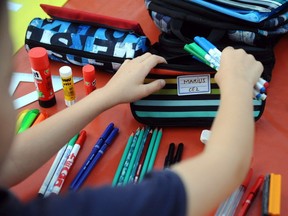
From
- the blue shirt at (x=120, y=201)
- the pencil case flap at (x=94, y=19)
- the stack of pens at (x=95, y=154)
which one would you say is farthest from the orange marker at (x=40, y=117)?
the blue shirt at (x=120, y=201)

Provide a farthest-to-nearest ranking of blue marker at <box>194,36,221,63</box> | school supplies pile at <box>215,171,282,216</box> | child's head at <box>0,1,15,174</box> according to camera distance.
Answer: blue marker at <box>194,36,221,63</box>
school supplies pile at <box>215,171,282,216</box>
child's head at <box>0,1,15,174</box>

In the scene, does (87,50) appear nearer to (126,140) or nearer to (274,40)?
(126,140)

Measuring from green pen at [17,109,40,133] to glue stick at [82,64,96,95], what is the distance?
0.10 m

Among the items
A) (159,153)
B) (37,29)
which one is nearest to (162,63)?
(159,153)

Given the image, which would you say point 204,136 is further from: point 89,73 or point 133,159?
point 89,73

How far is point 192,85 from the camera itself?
725mm

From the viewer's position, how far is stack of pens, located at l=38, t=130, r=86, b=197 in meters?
0.64

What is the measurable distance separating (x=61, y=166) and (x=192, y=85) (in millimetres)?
255

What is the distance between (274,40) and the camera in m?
0.83

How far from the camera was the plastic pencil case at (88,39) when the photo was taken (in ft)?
2.65

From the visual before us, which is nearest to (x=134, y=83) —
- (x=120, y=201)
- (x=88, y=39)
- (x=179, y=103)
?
(x=179, y=103)

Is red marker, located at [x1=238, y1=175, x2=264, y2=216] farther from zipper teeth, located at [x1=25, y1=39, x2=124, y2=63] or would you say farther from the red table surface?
zipper teeth, located at [x1=25, y1=39, x2=124, y2=63]

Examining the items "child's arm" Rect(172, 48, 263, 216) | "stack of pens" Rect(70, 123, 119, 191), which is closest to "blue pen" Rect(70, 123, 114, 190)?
"stack of pens" Rect(70, 123, 119, 191)

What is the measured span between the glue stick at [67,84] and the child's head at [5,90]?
15.4 inches
